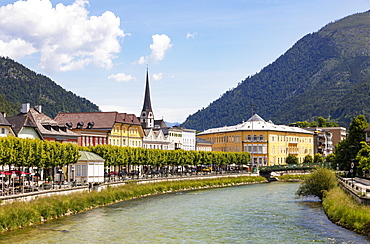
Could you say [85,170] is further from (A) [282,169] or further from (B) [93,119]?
(A) [282,169]

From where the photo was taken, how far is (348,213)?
1768 inches

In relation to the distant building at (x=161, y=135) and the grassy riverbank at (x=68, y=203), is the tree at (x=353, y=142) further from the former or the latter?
the distant building at (x=161, y=135)

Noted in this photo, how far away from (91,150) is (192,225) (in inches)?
1507

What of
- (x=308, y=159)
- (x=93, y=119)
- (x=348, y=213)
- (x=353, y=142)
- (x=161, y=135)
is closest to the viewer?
(x=348, y=213)

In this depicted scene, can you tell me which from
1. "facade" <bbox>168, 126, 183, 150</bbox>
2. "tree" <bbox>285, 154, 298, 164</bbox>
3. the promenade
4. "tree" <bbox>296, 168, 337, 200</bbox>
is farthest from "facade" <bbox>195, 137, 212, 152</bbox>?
"tree" <bbox>296, 168, 337, 200</bbox>

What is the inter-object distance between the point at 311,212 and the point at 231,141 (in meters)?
109

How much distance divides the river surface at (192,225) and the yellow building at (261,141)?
9513cm

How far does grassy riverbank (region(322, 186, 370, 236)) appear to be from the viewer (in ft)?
134

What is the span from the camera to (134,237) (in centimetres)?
4016

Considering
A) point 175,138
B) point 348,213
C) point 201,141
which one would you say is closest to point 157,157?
point 175,138

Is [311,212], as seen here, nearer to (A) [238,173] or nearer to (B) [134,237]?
(B) [134,237]

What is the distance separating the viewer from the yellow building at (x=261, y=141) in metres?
160

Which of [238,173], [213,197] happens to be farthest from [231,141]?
[213,197]

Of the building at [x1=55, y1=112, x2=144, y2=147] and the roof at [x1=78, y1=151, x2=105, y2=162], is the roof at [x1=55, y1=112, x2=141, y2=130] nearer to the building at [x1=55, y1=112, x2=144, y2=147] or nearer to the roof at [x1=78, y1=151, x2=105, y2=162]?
the building at [x1=55, y1=112, x2=144, y2=147]
